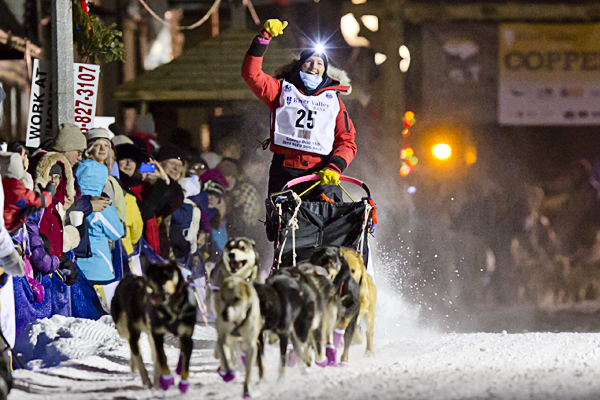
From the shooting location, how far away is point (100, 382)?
203 inches

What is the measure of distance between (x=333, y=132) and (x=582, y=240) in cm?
816

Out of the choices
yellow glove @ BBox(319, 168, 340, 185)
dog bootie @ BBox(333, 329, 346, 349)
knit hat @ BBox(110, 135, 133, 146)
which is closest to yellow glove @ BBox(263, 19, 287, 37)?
yellow glove @ BBox(319, 168, 340, 185)

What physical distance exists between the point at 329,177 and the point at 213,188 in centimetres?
376

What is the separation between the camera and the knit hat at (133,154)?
27.6 feet

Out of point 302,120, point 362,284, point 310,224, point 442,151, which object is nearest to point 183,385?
point 362,284

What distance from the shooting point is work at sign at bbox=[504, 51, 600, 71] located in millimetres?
13648

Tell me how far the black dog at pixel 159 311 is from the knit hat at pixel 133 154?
377 centimetres

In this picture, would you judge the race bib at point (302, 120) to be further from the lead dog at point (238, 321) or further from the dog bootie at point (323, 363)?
the lead dog at point (238, 321)

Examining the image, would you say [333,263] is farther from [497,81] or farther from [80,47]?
[497,81]

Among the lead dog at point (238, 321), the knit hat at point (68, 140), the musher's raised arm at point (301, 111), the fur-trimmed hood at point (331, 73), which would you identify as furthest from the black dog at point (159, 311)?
the fur-trimmed hood at point (331, 73)

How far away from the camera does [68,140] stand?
6.92 meters

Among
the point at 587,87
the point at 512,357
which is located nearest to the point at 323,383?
the point at 512,357

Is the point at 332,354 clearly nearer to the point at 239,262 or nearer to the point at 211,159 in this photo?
the point at 239,262

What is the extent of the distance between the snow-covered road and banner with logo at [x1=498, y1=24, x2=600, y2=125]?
7.11 meters
